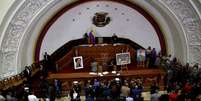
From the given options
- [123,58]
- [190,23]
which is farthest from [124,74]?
[190,23]

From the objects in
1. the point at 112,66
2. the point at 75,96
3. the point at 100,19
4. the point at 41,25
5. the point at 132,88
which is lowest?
the point at 75,96

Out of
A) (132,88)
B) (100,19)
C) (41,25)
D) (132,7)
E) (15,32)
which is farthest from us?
(100,19)

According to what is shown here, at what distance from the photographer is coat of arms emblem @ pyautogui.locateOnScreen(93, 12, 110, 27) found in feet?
105

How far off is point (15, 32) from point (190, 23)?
32.2 feet

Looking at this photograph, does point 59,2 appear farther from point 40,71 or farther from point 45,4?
point 40,71

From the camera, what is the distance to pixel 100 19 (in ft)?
105

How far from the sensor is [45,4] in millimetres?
27531

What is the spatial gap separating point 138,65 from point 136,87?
703 cm

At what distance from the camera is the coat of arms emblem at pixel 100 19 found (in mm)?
32016

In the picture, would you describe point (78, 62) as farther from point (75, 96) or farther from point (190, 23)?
point (190, 23)

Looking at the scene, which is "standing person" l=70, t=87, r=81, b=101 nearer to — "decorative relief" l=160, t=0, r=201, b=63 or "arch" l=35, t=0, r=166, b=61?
"arch" l=35, t=0, r=166, b=61

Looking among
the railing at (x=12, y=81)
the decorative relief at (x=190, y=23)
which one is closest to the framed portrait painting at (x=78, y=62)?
the railing at (x=12, y=81)

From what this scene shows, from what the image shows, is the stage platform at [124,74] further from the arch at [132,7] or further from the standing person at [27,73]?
the arch at [132,7]

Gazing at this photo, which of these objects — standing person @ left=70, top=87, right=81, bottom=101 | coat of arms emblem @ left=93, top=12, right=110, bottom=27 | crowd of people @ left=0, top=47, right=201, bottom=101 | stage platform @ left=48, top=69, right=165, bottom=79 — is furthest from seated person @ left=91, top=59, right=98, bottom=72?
standing person @ left=70, top=87, right=81, bottom=101
